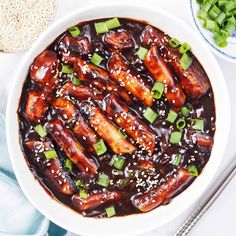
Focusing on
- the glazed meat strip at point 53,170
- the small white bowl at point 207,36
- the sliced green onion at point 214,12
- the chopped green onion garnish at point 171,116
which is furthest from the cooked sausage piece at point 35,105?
the sliced green onion at point 214,12

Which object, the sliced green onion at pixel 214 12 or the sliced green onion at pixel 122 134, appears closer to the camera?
the sliced green onion at pixel 122 134

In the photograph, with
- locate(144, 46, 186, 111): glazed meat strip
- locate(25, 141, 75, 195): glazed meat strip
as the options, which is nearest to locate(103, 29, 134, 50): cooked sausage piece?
locate(144, 46, 186, 111): glazed meat strip

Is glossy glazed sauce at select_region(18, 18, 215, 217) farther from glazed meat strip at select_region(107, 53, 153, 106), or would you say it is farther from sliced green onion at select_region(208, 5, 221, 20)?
sliced green onion at select_region(208, 5, 221, 20)

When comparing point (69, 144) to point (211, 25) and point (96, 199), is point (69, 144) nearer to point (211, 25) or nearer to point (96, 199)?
point (96, 199)

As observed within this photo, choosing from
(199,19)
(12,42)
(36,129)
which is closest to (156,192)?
(36,129)

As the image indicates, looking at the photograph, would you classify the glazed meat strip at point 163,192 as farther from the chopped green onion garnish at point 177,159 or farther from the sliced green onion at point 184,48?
the sliced green onion at point 184,48

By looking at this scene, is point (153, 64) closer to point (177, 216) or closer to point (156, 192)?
point (156, 192)

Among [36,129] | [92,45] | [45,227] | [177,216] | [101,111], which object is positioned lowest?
[45,227]
